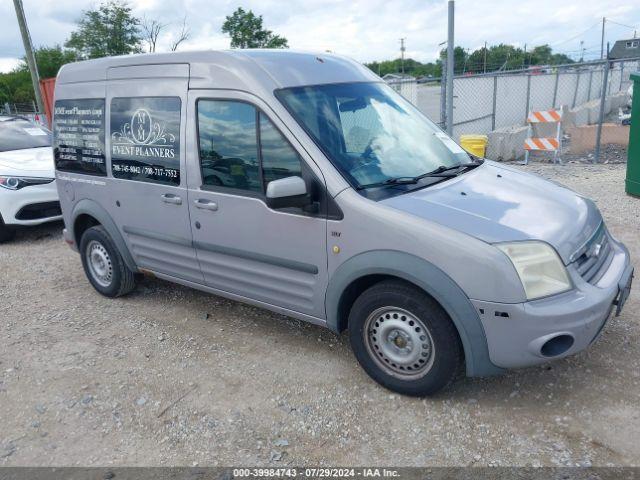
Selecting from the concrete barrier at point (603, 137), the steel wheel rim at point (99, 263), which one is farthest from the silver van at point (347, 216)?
the concrete barrier at point (603, 137)

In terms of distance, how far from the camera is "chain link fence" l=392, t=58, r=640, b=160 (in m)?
11.4

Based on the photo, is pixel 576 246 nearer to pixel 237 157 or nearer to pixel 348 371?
pixel 348 371

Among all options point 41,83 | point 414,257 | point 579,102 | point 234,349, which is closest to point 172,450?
point 234,349

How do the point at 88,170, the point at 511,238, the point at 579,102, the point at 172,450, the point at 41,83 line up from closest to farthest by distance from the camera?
1. the point at 511,238
2. the point at 172,450
3. the point at 88,170
4. the point at 41,83
5. the point at 579,102

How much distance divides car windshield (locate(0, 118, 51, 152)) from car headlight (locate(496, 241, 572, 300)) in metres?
7.83

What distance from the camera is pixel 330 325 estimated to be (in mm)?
3551

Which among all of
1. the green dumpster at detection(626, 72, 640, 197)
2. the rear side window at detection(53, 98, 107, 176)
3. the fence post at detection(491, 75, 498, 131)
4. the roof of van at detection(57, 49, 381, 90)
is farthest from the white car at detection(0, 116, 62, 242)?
the fence post at detection(491, 75, 498, 131)

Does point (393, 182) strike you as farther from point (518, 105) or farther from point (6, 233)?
point (518, 105)

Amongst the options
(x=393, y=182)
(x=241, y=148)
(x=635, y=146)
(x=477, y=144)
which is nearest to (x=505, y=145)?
(x=477, y=144)

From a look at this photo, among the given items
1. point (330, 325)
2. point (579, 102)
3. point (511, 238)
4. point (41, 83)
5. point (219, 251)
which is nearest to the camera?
point (511, 238)

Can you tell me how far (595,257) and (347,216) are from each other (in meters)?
1.51

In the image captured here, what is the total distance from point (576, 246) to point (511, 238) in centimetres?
48

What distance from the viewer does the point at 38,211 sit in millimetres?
7344

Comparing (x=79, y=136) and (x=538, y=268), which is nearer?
(x=538, y=268)
